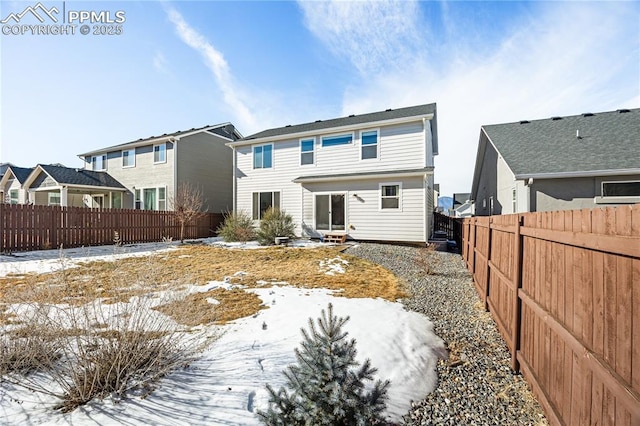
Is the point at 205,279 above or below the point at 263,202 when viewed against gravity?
below

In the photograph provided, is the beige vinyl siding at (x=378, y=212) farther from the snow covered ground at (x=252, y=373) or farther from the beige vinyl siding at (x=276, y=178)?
the snow covered ground at (x=252, y=373)

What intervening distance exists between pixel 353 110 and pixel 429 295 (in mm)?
13290

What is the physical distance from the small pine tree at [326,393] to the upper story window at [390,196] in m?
10.8

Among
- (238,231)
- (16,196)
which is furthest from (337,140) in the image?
(16,196)

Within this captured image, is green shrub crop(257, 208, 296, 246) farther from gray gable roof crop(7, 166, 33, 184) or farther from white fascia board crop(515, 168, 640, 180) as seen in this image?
gray gable roof crop(7, 166, 33, 184)

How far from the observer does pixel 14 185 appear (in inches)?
813

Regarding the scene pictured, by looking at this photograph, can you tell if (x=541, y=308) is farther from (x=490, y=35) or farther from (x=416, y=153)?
(x=416, y=153)

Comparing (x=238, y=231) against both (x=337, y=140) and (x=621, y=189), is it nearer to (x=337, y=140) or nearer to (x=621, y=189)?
(x=337, y=140)

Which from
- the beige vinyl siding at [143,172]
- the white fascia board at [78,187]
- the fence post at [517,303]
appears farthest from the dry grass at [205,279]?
the white fascia board at [78,187]

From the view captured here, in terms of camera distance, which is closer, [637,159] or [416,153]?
[637,159]

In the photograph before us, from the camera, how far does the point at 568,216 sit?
6.13 ft

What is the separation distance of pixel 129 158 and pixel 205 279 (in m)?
16.9

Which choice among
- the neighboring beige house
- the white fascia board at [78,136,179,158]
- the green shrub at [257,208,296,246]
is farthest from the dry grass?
the neighboring beige house

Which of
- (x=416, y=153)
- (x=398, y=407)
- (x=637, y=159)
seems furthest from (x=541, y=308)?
(x=637, y=159)
